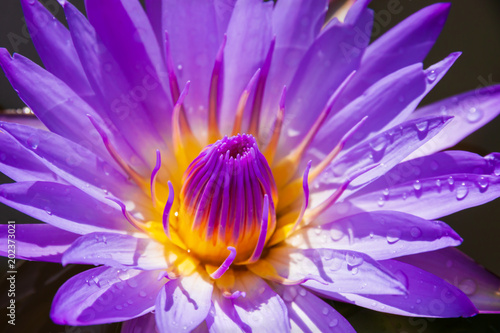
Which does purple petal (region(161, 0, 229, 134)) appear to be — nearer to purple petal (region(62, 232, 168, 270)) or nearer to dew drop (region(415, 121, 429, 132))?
purple petal (region(62, 232, 168, 270))

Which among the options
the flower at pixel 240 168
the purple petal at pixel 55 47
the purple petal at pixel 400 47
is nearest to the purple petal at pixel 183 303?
the flower at pixel 240 168

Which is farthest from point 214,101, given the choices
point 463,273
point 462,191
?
point 463,273

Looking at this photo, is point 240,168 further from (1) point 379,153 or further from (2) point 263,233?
(1) point 379,153

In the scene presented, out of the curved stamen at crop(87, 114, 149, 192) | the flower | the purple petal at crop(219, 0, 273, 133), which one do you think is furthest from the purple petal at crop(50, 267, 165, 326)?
the purple petal at crop(219, 0, 273, 133)

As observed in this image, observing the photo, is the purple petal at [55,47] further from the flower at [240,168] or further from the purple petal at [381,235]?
the purple petal at [381,235]

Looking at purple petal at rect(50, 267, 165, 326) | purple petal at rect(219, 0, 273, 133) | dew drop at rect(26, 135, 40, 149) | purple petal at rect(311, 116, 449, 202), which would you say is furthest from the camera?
purple petal at rect(219, 0, 273, 133)

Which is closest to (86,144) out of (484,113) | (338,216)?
(338,216)

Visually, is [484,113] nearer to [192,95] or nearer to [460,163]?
[460,163]
